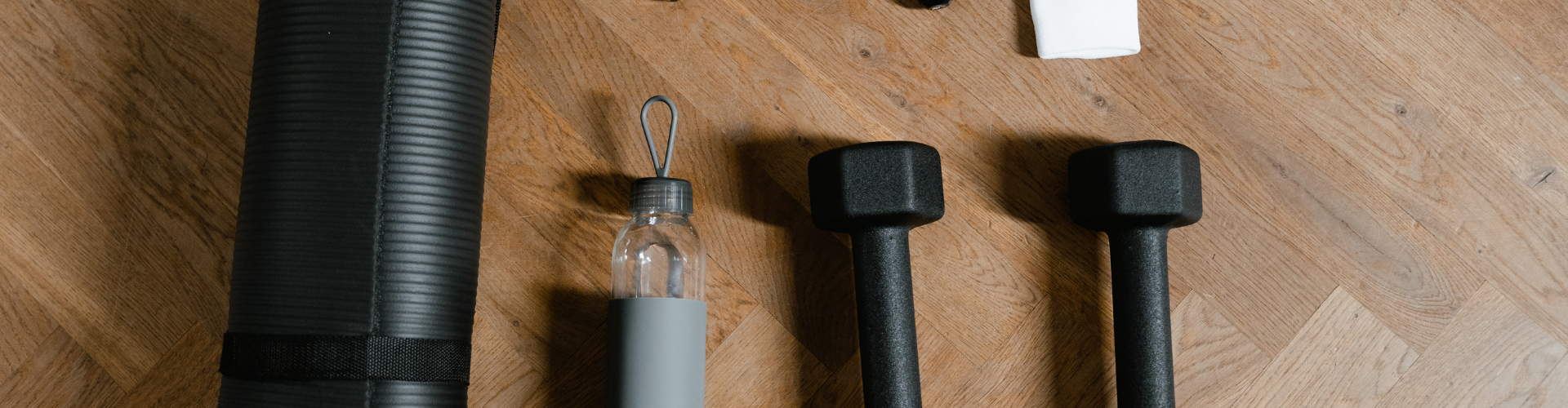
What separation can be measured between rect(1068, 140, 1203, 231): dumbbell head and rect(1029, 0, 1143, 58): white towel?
0.42 ft

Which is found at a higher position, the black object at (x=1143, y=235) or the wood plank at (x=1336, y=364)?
the black object at (x=1143, y=235)

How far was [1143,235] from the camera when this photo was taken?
2.81ft

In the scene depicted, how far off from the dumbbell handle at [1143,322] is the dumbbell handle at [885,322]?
0.20 meters

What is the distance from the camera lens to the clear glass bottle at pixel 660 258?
90 cm

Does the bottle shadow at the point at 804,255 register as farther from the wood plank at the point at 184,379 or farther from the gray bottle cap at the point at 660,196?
the wood plank at the point at 184,379

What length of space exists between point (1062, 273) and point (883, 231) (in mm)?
222

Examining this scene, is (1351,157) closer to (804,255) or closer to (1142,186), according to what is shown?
(1142,186)

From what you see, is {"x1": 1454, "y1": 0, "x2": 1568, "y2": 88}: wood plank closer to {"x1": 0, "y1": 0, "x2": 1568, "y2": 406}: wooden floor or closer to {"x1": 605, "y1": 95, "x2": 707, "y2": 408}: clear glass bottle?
{"x1": 0, "y1": 0, "x2": 1568, "y2": 406}: wooden floor

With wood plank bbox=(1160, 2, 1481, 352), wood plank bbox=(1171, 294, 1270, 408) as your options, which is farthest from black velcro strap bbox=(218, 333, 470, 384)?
wood plank bbox=(1160, 2, 1481, 352)

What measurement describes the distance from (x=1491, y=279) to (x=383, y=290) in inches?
43.7

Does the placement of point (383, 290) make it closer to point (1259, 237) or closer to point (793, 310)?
point (793, 310)

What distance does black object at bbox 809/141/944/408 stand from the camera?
0.82 meters

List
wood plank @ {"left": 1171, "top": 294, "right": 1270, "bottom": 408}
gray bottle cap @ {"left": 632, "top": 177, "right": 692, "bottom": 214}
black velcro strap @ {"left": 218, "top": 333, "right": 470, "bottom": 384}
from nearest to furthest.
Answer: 1. black velcro strap @ {"left": 218, "top": 333, "right": 470, "bottom": 384}
2. gray bottle cap @ {"left": 632, "top": 177, "right": 692, "bottom": 214}
3. wood plank @ {"left": 1171, "top": 294, "right": 1270, "bottom": 408}

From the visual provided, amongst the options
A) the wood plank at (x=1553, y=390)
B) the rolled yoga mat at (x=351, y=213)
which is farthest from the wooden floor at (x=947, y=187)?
the rolled yoga mat at (x=351, y=213)
